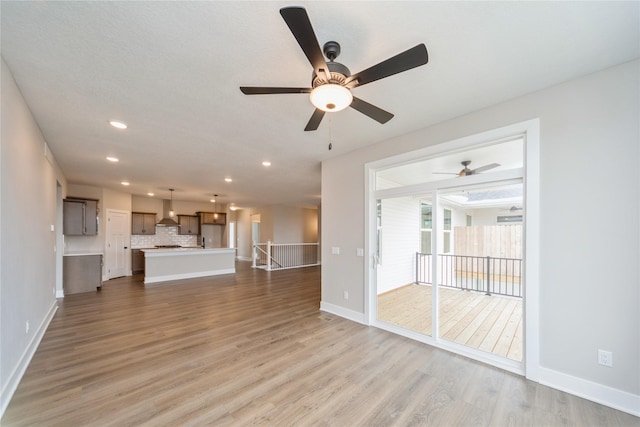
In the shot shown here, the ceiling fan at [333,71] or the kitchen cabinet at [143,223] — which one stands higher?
the ceiling fan at [333,71]

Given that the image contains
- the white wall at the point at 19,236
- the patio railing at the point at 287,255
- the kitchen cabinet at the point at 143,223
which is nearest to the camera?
the white wall at the point at 19,236

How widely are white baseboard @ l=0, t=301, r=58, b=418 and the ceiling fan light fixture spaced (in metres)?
3.31

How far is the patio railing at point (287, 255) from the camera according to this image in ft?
33.4

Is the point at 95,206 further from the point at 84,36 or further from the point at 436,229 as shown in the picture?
the point at 436,229

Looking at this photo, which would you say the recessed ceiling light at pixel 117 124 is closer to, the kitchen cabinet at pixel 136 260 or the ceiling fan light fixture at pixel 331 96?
the ceiling fan light fixture at pixel 331 96

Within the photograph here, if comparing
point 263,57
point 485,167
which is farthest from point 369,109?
point 485,167

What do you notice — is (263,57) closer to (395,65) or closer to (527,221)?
(395,65)

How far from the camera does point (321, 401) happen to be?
6.93 ft

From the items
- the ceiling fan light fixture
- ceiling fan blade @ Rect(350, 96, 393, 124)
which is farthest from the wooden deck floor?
the ceiling fan light fixture

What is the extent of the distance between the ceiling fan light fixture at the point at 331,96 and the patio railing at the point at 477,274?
2.46 m

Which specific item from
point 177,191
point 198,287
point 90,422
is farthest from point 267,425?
point 177,191

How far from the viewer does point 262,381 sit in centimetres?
238

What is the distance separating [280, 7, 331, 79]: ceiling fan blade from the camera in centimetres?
120

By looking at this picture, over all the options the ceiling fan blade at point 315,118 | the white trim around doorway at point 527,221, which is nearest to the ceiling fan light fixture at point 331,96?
the ceiling fan blade at point 315,118
